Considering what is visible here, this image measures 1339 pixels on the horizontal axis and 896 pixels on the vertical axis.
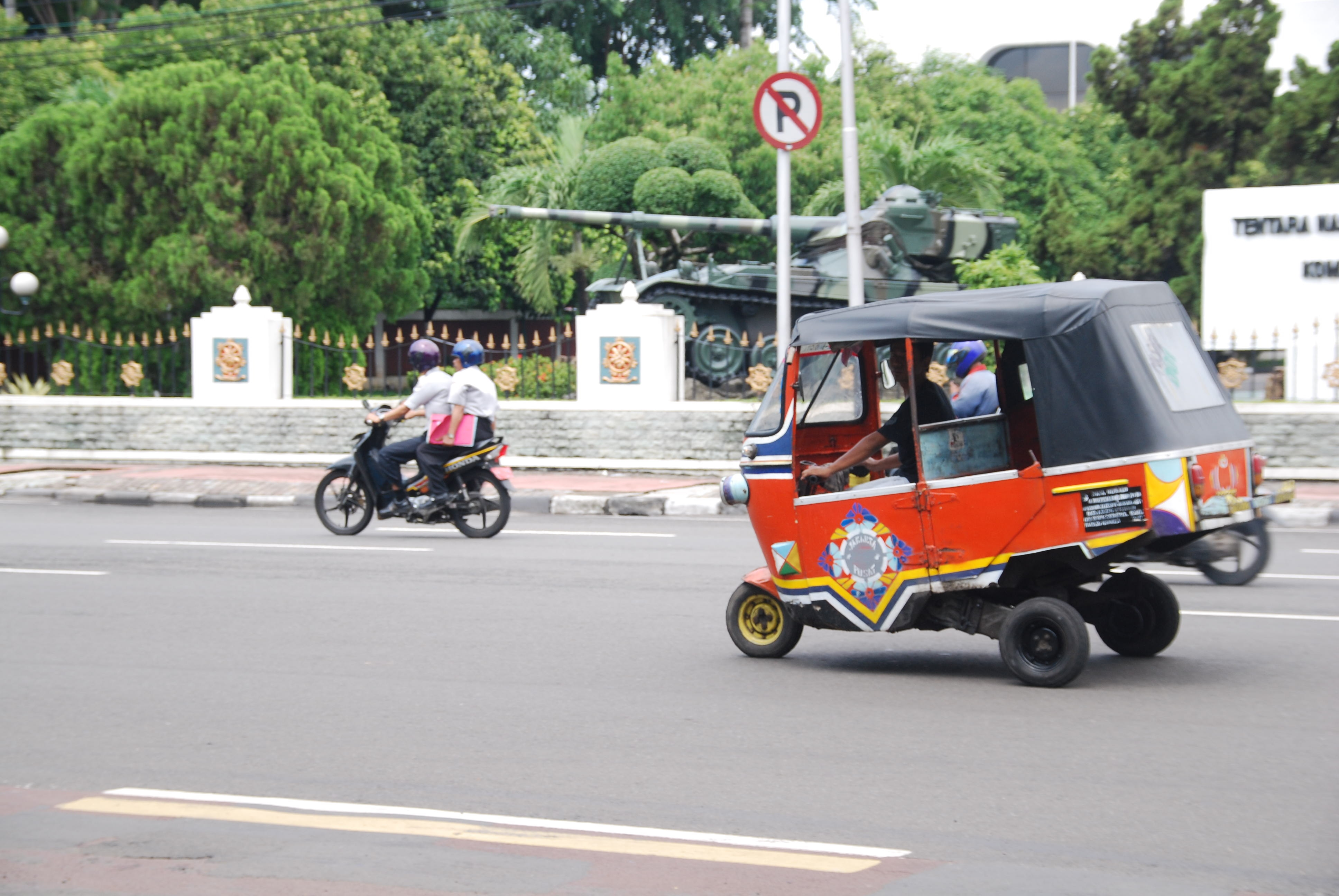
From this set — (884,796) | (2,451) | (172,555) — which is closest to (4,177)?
(2,451)

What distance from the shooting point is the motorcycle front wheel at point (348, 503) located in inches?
527

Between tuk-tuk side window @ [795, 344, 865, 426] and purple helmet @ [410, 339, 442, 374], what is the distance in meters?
5.75

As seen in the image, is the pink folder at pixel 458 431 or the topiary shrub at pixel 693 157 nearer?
the pink folder at pixel 458 431

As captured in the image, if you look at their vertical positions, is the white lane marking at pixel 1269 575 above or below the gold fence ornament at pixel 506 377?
below

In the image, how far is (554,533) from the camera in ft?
45.2

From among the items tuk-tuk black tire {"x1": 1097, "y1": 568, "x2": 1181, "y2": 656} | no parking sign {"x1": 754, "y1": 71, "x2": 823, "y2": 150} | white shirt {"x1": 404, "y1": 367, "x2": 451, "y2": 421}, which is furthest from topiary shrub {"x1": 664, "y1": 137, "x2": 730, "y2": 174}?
tuk-tuk black tire {"x1": 1097, "y1": 568, "x2": 1181, "y2": 656}

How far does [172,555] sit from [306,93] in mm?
20576

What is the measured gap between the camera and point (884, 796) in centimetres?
514

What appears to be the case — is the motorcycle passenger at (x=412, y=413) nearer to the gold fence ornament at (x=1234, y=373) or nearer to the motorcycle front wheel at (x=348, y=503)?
the motorcycle front wheel at (x=348, y=503)

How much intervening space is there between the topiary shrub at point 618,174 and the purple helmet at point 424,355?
17322 millimetres

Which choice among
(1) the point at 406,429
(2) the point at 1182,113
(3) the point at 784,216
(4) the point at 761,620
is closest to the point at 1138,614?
(4) the point at 761,620

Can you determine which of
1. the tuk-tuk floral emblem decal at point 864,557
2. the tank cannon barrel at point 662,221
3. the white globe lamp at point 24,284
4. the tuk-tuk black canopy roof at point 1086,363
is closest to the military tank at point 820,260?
the tank cannon barrel at point 662,221

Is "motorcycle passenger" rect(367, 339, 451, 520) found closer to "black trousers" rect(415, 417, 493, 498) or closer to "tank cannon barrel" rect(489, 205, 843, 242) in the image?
"black trousers" rect(415, 417, 493, 498)

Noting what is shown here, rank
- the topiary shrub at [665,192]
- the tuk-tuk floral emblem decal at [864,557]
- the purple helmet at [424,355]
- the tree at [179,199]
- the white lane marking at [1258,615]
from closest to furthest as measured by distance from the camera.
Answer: the tuk-tuk floral emblem decal at [864,557] → the white lane marking at [1258,615] → the purple helmet at [424,355] → the tree at [179,199] → the topiary shrub at [665,192]
